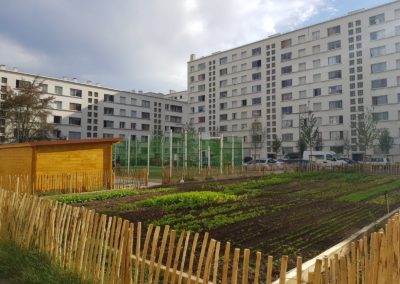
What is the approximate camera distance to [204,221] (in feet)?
34.3

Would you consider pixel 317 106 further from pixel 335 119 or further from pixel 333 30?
pixel 333 30

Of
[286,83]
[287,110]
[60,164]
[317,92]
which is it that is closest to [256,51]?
[286,83]

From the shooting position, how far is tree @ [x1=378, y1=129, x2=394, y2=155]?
176 ft

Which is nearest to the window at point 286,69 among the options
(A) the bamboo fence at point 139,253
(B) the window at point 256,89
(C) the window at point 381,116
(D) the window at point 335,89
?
(B) the window at point 256,89

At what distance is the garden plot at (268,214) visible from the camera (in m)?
8.45

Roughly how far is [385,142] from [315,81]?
1943 cm

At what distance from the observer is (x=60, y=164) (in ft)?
64.3

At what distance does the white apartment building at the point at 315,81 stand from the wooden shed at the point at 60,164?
5152cm

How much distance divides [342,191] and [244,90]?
2482 inches

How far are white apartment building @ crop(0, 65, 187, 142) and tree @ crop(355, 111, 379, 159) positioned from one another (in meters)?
45.4

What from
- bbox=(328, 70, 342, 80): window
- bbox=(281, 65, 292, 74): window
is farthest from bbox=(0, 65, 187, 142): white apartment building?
bbox=(328, 70, 342, 80): window

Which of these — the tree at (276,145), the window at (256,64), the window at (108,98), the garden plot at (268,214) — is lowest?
the garden plot at (268,214)

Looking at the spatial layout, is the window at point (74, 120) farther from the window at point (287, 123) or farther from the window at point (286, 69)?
the window at point (286, 69)

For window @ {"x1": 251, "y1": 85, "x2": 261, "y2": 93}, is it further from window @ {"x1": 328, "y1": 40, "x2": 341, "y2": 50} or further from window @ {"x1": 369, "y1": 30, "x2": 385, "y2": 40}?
window @ {"x1": 369, "y1": 30, "x2": 385, "y2": 40}
